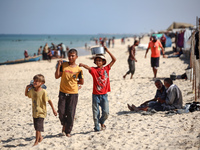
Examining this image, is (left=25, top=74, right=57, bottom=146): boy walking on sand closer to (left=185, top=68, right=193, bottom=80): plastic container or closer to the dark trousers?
the dark trousers

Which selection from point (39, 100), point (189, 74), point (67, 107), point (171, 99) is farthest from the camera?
point (189, 74)

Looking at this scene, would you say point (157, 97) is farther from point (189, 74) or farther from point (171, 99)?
point (189, 74)

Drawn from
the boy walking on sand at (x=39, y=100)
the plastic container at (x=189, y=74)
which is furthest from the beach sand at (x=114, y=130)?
the plastic container at (x=189, y=74)

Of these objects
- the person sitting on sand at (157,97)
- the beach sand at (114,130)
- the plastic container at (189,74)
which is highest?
the plastic container at (189,74)

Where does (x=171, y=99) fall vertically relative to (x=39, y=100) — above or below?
below

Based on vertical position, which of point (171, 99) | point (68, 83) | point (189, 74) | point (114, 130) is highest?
point (68, 83)

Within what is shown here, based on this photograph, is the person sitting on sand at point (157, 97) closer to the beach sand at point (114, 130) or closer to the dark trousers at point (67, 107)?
the beach sand at point (114, 130)

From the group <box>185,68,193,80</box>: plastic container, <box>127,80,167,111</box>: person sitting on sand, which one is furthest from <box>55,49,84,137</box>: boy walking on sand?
<box>185,68,193,80</box>: plastic container

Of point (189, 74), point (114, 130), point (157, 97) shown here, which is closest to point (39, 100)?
point (114, 130)

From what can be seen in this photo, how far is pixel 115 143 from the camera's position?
4.04 m

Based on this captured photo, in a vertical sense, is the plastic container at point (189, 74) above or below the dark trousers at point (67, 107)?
above

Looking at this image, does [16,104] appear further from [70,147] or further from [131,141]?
[131,141]

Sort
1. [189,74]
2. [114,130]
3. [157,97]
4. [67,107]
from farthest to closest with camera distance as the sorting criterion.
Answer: [189,74]
[157,97]
[114,130]
[67,107]

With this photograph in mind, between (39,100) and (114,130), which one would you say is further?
(114,130)
